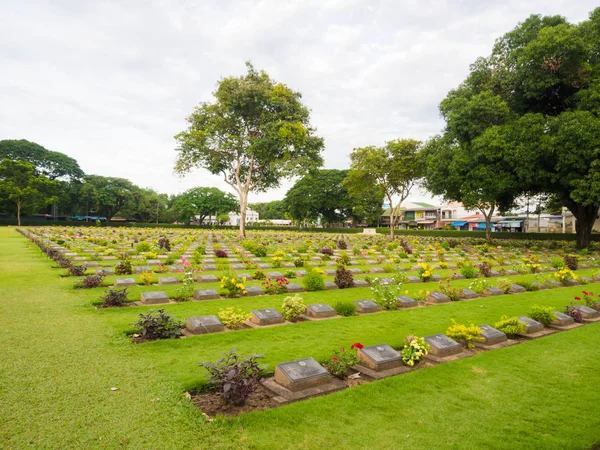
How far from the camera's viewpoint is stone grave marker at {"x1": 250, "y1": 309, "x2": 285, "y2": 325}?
6.87 meters

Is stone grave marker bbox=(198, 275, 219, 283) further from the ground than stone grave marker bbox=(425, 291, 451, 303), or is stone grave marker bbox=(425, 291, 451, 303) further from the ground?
stone grave marker bbox=(198, 275, 219, 283)

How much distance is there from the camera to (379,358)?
485 cm

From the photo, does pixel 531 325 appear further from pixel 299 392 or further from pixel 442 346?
pixel 299 392

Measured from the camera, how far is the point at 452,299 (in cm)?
950

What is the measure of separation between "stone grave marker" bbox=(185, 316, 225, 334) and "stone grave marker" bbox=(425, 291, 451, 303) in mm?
5596

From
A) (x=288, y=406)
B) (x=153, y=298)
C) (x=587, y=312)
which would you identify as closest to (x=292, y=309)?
(x=288, y=406)

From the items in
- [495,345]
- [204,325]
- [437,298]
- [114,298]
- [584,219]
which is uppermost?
[584,219]

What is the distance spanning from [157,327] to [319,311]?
3243 millimetres

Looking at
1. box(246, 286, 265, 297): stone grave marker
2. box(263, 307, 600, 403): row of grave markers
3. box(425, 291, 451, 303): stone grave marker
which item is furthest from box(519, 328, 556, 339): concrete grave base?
box(246, 286, 265, 297): stone grave marker

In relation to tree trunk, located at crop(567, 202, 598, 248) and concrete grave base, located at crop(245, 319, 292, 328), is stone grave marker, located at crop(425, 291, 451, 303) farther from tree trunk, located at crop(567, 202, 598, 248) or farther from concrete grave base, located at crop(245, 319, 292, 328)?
tree trunk, located at crop(567, 202, 598, 248)

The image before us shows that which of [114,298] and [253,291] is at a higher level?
[114,298]

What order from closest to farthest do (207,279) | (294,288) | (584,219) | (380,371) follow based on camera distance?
(380,371) < (294,288) < (207,279) < (584,219)

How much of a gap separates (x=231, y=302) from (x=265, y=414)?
5083 mm

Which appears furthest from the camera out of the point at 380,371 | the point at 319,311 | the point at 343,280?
the point at 343,280
